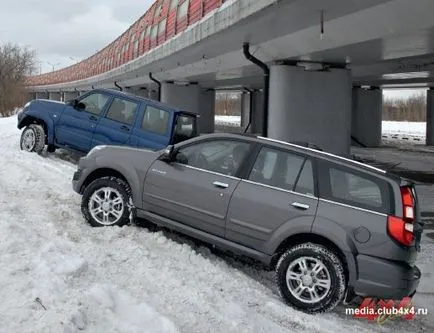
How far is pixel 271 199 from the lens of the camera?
5180mm

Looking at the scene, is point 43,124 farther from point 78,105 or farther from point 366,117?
point 366,117

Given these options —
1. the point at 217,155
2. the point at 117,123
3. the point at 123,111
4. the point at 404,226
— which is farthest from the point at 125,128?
the point at 404,226

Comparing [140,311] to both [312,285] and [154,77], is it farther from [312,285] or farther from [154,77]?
[154,77]

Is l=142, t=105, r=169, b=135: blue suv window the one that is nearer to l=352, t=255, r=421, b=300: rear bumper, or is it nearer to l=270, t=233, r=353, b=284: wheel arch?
l=270, t=233, r=353, b=284: wheel arch

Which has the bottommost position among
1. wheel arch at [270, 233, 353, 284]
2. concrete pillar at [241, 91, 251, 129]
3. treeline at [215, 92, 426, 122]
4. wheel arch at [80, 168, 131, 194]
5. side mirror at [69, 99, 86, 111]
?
wheel arch at [270, 233, 353, 284]

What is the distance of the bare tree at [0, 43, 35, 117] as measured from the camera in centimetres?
5456

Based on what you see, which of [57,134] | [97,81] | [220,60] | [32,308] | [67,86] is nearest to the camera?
[32,308]

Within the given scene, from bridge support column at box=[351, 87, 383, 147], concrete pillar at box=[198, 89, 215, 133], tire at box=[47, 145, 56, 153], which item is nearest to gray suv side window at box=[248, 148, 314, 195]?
tire at box=[47, 145, 56, 153]

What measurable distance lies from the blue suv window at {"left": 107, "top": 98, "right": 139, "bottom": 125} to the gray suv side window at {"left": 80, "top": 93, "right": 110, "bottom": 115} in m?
0.24

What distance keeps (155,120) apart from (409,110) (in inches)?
2649

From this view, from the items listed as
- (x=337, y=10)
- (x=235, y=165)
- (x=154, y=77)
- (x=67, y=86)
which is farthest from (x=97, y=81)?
(x=235, y=165)

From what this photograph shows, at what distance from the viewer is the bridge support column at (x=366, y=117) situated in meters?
26.9

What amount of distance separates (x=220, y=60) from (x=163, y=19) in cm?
517

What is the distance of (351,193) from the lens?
196 inches
